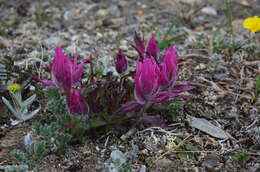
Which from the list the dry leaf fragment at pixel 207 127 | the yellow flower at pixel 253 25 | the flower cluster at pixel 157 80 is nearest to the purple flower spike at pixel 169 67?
the flower cluster at pixel 157 80

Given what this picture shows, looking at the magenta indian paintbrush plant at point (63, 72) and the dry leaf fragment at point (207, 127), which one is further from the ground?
the magenta indian paintbrush plant at point (63, 72)

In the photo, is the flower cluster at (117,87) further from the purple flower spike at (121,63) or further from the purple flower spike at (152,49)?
the purple flower spike at (152,49)

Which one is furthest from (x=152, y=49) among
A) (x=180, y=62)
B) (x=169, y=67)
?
(x=180, y=62)

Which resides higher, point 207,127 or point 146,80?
point 146,80

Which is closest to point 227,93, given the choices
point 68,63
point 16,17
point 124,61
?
point 124,61

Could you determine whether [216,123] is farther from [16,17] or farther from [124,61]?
[16,17]

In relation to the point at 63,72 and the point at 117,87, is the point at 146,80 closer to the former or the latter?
the point at 117,87
